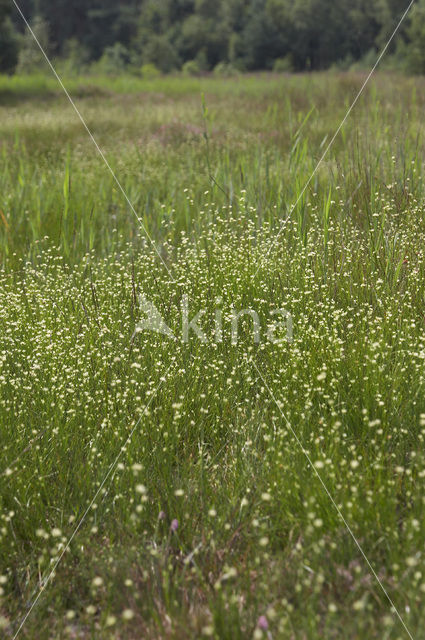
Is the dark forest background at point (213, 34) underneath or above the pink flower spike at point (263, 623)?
above

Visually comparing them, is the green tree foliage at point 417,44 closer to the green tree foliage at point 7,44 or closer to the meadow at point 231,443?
the green tree foliage at point 7,44

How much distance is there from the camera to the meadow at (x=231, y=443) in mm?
1763

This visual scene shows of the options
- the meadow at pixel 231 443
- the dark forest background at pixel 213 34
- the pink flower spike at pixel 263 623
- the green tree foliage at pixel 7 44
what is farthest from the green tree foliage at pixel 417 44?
the pink flower spike at pixel 263 623

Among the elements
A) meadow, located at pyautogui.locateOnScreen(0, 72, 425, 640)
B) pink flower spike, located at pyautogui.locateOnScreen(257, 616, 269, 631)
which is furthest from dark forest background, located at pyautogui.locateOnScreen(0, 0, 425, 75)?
pink flower spike, located at pyautogui.locateOnScreen(257, 616, 269, 631)

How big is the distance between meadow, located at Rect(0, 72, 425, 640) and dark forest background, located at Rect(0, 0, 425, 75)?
1694cm

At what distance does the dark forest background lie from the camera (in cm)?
2291

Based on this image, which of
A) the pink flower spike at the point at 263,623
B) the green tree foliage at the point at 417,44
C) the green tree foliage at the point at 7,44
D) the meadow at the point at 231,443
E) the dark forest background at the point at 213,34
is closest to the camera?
the pink flower spike at the point at 263,623

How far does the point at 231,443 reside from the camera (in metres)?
2.55

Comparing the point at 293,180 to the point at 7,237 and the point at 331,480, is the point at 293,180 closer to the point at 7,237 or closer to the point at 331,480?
the point at 7,237

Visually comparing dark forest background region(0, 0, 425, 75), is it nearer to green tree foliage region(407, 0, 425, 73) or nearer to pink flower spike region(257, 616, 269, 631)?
green tree foliage region(407, 0, 425, 73)

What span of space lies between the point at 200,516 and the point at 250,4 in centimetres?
4581

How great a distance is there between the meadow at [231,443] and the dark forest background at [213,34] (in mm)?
16938

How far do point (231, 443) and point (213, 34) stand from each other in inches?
1697

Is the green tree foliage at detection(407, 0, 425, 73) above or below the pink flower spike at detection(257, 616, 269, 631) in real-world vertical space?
above
